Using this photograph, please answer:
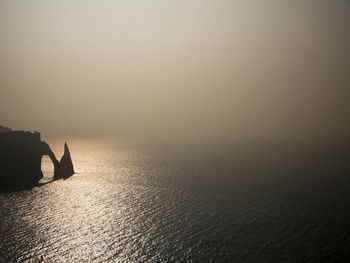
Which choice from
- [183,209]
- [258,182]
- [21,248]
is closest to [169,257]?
[183,209]

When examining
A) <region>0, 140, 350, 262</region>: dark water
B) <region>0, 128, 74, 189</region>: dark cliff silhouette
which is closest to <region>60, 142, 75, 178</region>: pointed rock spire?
<region>0, 140, 350, 262</region>: dark water

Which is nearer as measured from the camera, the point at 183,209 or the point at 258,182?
the point at 183,209

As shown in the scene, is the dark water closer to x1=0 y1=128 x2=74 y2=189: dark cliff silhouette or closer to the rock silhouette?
x1=0 y1=128 x2=74 y2=189: dark cliff silhouette

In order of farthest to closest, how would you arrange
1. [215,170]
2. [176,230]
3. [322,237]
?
[215,170]
[176,230]
[322,237]

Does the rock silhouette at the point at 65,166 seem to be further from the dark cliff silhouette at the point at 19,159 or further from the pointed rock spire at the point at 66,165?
the dark cliff silhouette at the point at 19,159

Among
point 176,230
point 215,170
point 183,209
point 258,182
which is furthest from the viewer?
point 215,170

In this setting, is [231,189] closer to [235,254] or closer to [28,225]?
[235,254]

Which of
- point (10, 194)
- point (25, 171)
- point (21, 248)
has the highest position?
point (25, 171)

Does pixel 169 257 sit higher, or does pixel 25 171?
pixel 25 171
